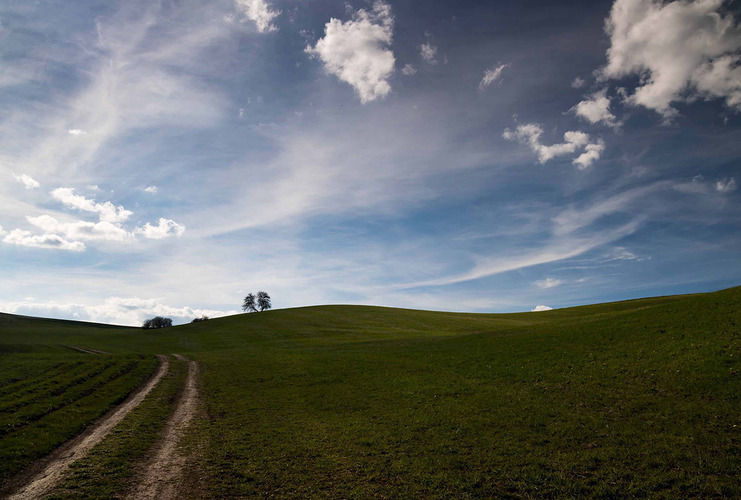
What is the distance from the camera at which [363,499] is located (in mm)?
13547

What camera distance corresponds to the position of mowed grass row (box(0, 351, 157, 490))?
18781 millimetres

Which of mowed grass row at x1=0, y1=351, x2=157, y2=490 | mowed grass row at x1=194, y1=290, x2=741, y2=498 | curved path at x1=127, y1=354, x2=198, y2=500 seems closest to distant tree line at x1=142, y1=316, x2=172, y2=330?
mowed grass row at x1=0, y1=351, x2=157, y2=490

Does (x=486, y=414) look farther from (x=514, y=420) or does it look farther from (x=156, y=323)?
(x=156, y=323)

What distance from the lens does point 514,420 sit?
70.9 feet

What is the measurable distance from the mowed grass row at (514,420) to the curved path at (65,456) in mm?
5959

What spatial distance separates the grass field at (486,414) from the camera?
575 inches

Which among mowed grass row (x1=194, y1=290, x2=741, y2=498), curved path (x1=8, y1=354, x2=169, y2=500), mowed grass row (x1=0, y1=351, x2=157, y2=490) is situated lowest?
mowed grass row (x1=194, y1=290, x2=741, y2=498)

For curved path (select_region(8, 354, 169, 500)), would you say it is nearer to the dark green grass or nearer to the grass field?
the dark green grass

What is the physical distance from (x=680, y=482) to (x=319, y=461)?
15.1 m

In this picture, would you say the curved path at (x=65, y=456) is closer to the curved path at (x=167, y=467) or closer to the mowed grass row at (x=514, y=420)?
the curved path at (x=167, y=467)

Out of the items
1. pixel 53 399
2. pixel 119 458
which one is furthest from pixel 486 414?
pixel 53 399

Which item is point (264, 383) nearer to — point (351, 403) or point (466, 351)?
point (351, 403)

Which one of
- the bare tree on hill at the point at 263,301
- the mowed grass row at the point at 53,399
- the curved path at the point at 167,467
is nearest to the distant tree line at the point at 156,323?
the bare tree on hill at the point at 263,301

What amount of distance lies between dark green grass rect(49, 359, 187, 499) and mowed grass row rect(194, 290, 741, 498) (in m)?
3.23
